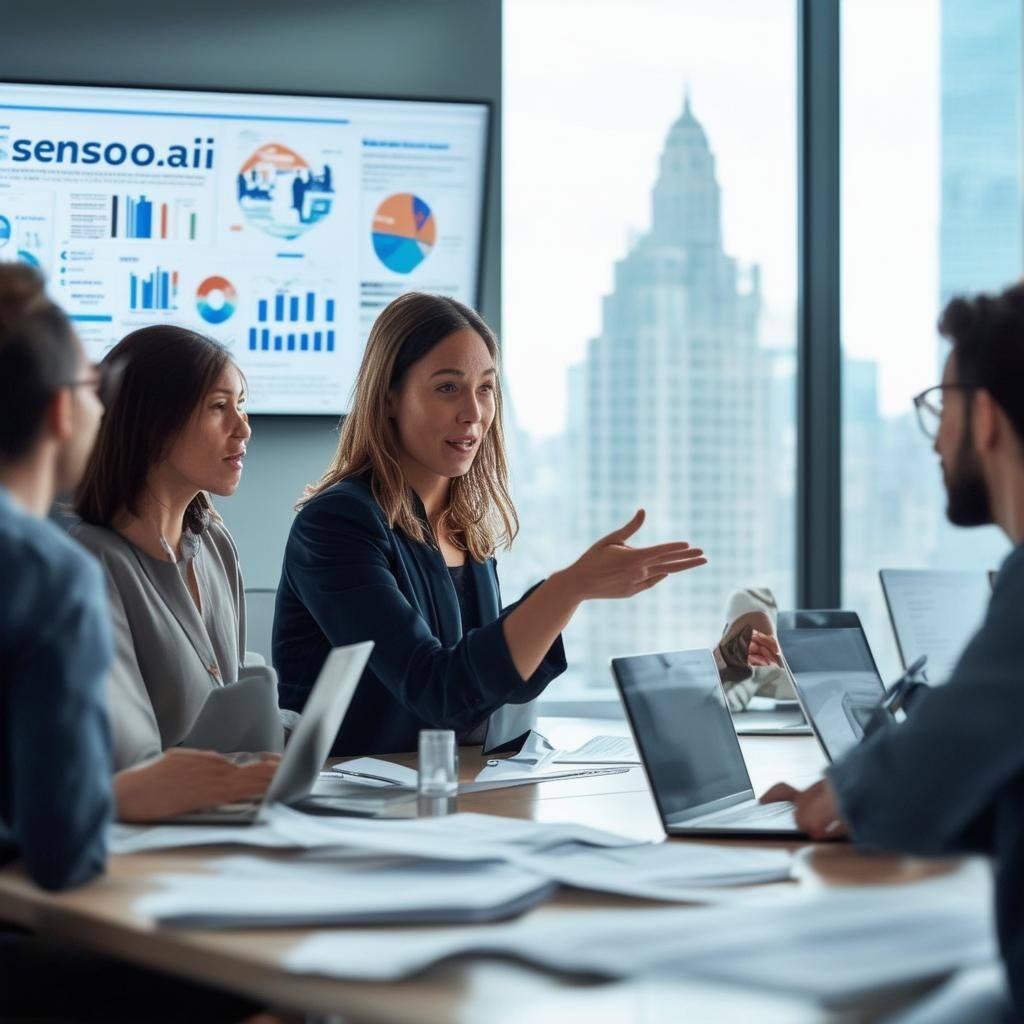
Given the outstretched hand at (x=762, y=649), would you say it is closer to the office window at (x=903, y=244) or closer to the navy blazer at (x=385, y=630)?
the navy blazer at (x=385, y=630)

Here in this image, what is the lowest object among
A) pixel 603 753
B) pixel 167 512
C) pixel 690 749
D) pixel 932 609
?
pixel 603 753

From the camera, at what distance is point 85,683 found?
44.3 inches

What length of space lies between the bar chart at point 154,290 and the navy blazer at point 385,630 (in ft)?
4.05

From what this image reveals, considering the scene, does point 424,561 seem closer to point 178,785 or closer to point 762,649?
point 762,649

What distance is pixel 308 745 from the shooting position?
140cm

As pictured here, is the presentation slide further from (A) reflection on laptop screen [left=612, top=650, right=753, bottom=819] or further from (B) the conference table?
(B) the conference table

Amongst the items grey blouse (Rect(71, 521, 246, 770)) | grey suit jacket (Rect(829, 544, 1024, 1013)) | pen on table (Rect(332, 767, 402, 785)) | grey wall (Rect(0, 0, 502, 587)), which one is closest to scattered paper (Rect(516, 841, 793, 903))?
grey suit jacket (Rect(829, 544, 1024, 1013))

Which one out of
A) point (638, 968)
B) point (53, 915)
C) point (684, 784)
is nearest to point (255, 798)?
point (53, 915)

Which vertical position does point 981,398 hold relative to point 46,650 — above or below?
above

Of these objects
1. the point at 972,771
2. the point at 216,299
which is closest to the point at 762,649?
the point at 972,771

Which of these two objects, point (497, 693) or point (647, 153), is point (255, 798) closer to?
point (497, 693)

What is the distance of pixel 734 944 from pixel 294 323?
2616 mm

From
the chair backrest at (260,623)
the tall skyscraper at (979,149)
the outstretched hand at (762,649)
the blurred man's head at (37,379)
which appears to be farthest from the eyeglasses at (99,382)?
the tall skyscraper at (979,149)

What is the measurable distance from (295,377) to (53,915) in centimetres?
231
